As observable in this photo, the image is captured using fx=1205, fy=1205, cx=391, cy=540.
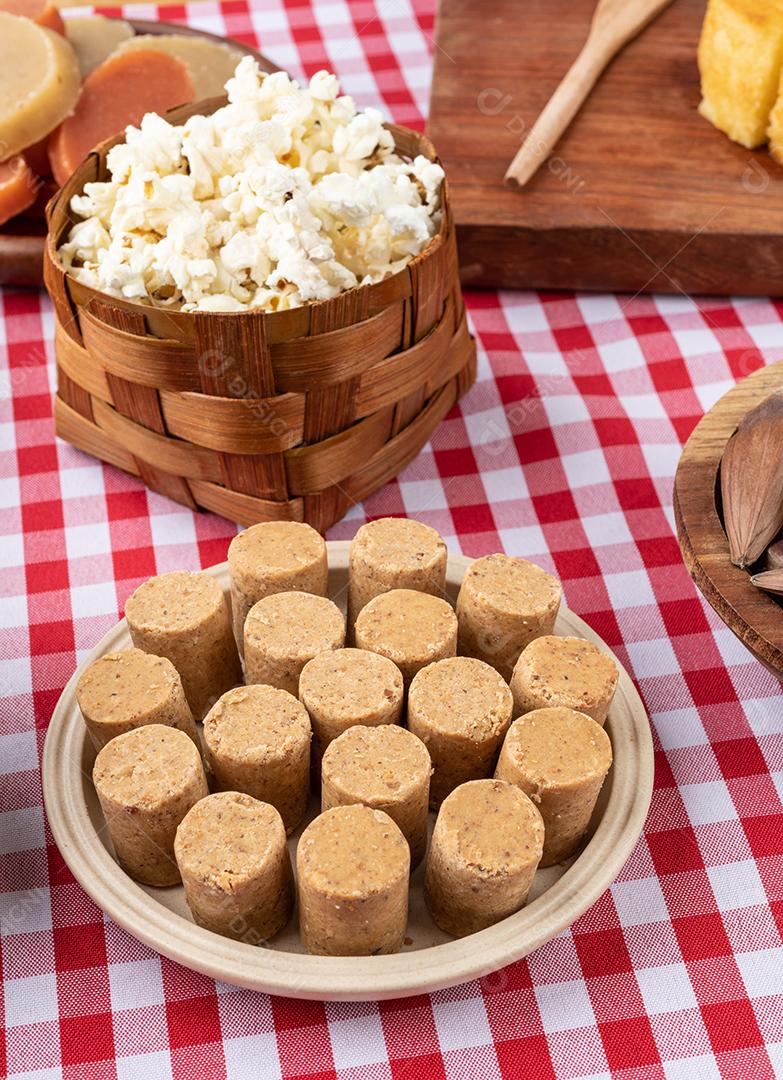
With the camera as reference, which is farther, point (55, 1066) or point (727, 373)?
point (727, 373)

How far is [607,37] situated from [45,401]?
110 cm

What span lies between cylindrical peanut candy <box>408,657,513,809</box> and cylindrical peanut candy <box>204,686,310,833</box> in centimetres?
11

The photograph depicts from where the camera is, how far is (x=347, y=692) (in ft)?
3.52

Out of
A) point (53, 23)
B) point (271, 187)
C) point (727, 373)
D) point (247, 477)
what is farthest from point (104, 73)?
point (727, 373)

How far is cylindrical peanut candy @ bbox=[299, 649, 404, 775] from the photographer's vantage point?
1.06 meters

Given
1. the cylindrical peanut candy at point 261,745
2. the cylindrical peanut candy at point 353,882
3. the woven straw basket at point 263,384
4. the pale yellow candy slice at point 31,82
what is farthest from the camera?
the pale yellow candy slice at point 31,82

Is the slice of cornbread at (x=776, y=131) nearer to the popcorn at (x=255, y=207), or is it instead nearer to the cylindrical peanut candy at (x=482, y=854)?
the popcorn at (x=255, y=207)

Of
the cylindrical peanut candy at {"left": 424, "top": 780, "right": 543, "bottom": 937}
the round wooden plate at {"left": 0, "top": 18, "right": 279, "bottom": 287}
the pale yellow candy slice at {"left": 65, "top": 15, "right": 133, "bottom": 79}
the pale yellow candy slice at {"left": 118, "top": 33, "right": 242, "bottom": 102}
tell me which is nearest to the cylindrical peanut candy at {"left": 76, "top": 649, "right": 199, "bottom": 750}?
the cylindrical peanut candy at {"left": 424, "top": 780, "right": 543, "bottom": 937}

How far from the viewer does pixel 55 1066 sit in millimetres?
1020

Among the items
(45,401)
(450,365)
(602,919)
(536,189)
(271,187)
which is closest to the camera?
(602,919)

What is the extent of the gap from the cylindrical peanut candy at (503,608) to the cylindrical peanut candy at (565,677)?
36 mm

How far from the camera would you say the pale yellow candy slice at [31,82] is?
5.43ft

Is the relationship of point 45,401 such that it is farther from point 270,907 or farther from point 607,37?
point 607,37

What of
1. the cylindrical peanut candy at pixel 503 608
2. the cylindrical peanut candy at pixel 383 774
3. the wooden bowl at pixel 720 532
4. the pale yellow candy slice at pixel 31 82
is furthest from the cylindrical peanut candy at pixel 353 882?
the pale yellow candy slice at pixel 31 82
